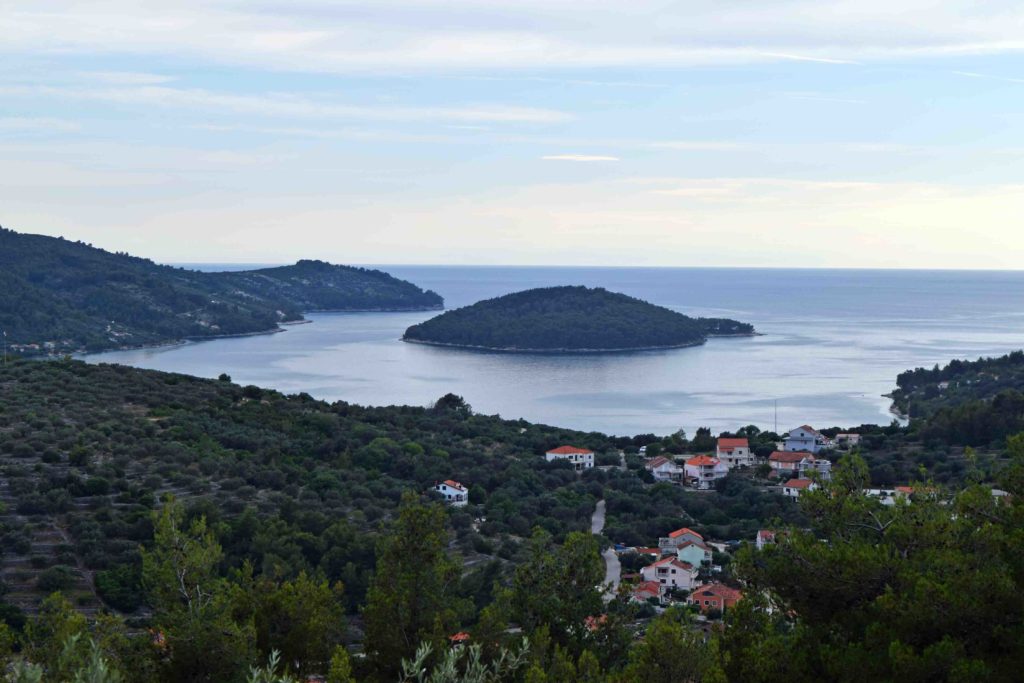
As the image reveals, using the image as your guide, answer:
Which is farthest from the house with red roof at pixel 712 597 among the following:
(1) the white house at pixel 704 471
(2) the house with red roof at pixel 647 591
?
(1) the white house at pixel 704 471

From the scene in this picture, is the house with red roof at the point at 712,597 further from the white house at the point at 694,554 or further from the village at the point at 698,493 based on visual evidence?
the white house at the point at 694,554

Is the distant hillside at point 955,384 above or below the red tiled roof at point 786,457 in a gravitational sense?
above

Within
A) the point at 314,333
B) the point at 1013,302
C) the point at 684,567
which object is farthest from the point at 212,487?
the point at 1013,302

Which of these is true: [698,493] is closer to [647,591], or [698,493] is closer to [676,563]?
[676,563]

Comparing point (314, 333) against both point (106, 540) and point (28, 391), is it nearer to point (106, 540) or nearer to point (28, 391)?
point (28, 391)

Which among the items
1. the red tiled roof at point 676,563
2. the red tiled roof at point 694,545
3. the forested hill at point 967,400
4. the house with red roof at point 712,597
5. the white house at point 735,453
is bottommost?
the house with red roof at point 712,597

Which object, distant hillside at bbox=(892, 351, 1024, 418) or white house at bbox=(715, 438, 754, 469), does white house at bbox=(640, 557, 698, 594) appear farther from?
distant hillside at bbox=(892, 351, 1024, 418)

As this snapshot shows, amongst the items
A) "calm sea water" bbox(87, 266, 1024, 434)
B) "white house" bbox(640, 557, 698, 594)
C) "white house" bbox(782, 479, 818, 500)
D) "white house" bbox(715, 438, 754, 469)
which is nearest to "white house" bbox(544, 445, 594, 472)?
"white house" bbox(715, 438, 754, 469)

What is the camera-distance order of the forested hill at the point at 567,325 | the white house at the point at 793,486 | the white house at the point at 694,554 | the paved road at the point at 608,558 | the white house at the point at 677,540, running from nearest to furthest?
the paved road at the point at 608,558 → the white house at the point at 694,554 → the white house at the point at 677,540 → the white house at the point at 793,486 → the forested hill at the point at 567,325
